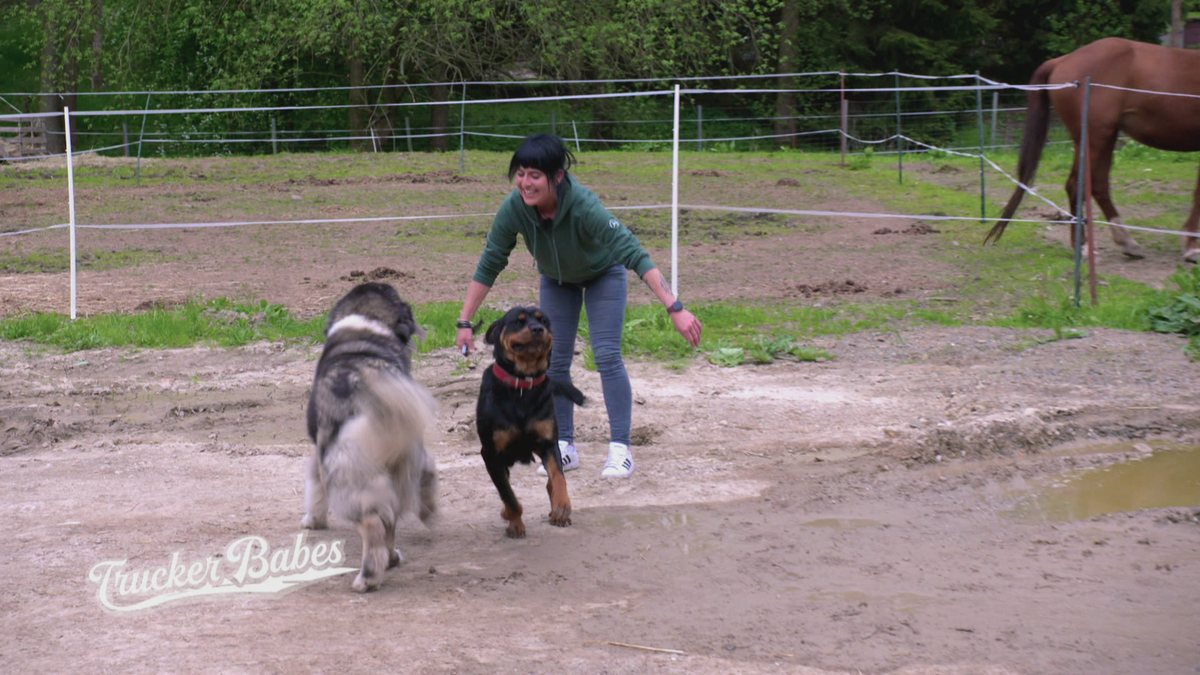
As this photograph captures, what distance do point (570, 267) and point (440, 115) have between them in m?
20.8

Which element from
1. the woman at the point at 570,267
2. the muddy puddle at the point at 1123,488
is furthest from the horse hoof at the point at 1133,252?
the woman at the point at 570,267

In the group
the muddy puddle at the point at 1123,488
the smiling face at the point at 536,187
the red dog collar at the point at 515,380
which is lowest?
the muddy puddle at the point at 1123,488

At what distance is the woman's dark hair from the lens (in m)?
4.73

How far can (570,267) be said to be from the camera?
5.17m

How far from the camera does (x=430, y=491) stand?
180 inches

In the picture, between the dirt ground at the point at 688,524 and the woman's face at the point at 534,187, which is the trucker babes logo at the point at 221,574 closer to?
the dirt ground at the point at 688,524

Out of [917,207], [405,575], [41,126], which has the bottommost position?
[405,575]

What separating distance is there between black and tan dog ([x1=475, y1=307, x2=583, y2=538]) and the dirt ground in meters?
0.29

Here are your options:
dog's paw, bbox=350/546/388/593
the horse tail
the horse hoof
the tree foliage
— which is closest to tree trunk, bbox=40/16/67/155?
the tree foliage

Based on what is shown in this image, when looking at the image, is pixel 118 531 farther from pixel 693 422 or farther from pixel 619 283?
pixel 693 422

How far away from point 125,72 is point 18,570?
21743mm

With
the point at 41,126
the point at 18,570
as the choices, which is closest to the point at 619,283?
the point at 18,570

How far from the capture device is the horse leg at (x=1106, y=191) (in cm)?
1097

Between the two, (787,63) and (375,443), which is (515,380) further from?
(787,63)
